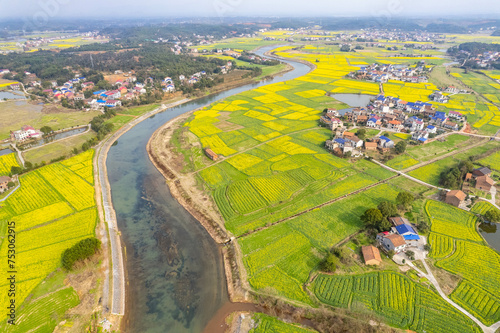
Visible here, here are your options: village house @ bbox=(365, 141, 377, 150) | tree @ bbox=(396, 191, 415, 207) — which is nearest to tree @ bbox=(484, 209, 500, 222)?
tree @ bbox=(396, 191, 415, 207)

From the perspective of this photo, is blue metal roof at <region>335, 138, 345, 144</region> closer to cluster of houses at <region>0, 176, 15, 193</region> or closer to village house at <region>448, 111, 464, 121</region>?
village house at <region>448, 111, 464, 121</region>

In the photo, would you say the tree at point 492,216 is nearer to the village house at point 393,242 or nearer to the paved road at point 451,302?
Result: the paved road at point 451,302

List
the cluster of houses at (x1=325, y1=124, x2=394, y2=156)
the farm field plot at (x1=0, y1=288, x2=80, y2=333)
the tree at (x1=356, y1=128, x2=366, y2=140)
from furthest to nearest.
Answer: the tree at (x1=356, y1=128, x2=366, y2=140) < the cluster of houses at (x1=325, y1=124, x2=394, y2=156) < the farm field plot at (x1=0, y1=288, x2=80, y2=333)

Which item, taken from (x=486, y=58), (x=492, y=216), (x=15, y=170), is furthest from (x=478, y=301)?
(x=486, y=58)

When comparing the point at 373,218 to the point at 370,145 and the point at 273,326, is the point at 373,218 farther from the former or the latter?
the point at 370,145

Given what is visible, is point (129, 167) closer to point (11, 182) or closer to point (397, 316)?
point (11, 182)

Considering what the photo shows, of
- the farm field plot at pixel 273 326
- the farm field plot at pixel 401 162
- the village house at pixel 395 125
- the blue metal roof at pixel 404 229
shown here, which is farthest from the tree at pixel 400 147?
the farm field plot at pixel 273 326

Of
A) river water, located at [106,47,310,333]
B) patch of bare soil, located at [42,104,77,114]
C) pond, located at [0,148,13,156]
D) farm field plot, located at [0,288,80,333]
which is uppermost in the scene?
farm field plot, located at [0,288,80,333]
